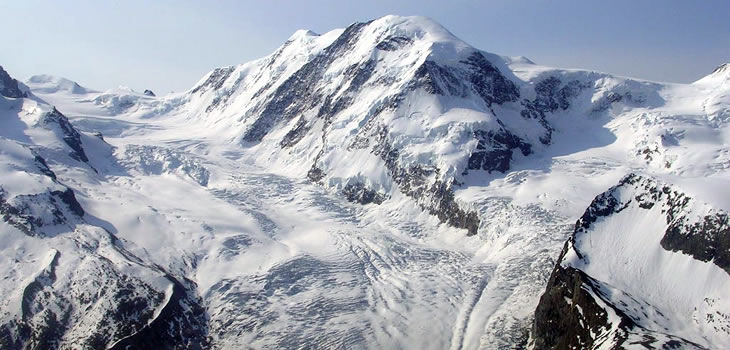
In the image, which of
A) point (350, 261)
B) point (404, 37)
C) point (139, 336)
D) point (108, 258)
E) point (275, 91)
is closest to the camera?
point (139, 336)

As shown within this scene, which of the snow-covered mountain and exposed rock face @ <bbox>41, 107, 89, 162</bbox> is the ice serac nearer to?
the snow-covered mountain

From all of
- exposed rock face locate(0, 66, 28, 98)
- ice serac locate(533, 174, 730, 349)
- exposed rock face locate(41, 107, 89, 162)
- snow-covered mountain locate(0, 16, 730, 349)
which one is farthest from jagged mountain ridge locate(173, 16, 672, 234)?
exposed rock face locate(0, 66, 28, 98)

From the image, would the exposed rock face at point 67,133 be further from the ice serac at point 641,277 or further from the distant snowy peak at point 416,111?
the ice serac at point 641,277

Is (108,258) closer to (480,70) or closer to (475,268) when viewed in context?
(475,268)

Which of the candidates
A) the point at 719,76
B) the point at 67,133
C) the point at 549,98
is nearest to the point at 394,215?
the point at 549,98

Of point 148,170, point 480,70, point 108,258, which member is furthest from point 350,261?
point 480,70

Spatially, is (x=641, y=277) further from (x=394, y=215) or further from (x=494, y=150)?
(x=494, y=150)
